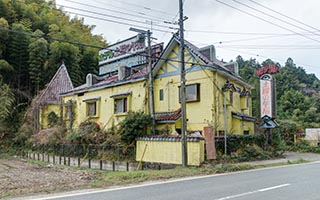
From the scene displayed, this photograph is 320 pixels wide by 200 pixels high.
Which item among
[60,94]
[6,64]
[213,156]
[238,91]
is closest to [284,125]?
[238,91]

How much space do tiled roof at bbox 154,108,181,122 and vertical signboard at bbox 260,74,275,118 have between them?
5.65 m

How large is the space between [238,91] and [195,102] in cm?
368

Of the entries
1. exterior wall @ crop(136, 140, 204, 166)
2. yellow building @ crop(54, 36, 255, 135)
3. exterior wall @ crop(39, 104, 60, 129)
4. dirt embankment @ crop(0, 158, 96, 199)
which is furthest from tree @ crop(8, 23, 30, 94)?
exterior wall @ crop(136, 140, 204, 166)

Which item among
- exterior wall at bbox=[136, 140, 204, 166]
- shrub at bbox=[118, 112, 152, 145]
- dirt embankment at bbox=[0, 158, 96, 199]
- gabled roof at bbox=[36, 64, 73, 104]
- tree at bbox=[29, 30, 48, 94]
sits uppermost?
tree at bbox=[29, 30, 48, 94]

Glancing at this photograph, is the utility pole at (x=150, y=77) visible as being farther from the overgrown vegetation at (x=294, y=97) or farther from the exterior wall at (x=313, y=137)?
the exterior wall at (x=313, y=137)

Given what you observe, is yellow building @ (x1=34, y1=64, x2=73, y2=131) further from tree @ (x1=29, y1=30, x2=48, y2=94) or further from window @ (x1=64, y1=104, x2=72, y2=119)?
tree @ (x1=29, y1=30, x2=48, y2=94)

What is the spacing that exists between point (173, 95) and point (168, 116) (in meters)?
1.61

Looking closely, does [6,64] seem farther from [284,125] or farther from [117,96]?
[284,125]

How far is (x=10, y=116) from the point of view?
28641mm

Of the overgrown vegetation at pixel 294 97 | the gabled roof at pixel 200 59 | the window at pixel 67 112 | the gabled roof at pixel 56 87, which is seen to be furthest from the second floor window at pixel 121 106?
the overgrown vegetation at pixel 294 97

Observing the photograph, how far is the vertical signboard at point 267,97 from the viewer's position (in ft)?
61.6

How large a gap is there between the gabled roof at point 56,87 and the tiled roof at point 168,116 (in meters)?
13.2

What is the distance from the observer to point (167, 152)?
14.7 m

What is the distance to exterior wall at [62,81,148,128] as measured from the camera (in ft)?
68.0
